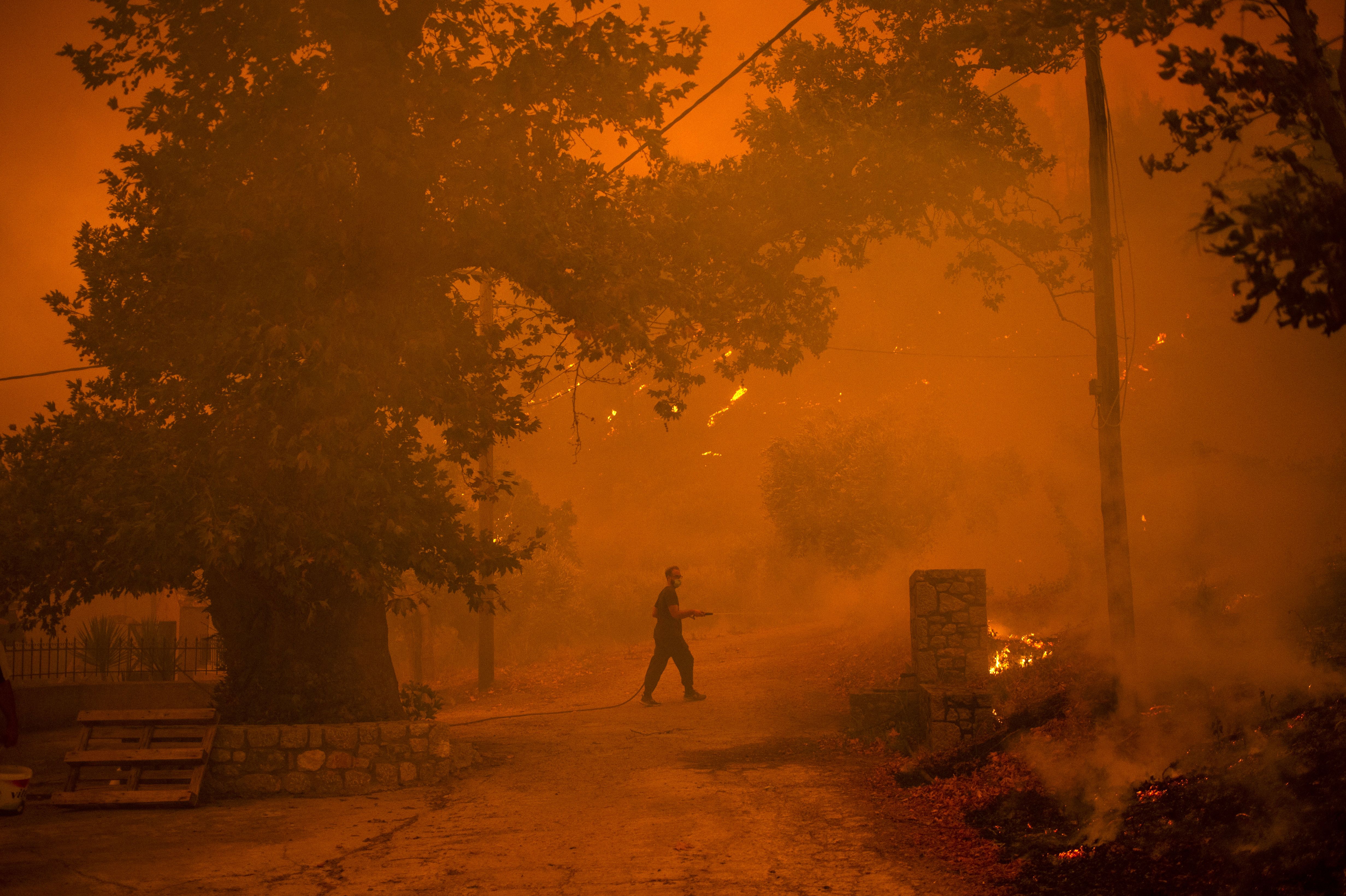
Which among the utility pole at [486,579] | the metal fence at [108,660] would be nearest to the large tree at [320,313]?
the utility pole at [486,579]

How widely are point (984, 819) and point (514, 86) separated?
856cm

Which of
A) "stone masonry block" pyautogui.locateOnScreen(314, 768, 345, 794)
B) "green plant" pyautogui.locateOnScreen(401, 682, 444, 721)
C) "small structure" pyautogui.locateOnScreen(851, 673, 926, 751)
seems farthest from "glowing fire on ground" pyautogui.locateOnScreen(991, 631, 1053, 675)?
"stone masonry block" pyautogui.locateOnScreen(314, 768, 345, 794)

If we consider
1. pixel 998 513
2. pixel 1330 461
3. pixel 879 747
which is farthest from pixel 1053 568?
pixel 879 747

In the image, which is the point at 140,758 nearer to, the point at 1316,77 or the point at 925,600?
the point at 925,600

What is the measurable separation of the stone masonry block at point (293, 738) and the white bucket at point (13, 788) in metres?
3.11

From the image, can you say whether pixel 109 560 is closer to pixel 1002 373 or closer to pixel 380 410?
pixel 380 410

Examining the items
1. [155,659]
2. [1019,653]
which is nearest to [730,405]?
[155,659]

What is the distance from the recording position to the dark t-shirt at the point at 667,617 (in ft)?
45.3

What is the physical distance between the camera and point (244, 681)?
9.73m

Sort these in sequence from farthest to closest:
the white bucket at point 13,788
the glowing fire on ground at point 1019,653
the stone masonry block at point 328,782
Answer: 1. the glowing fire on ground at point 1019,653
2. the stone masonry block at point 328,782
3. the white bucket at point 13,788

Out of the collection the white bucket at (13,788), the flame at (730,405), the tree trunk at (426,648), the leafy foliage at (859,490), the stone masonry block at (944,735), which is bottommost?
the tree trunk at (426,648)

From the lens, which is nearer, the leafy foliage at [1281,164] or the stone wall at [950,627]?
the leafy foliage at [1281,164]

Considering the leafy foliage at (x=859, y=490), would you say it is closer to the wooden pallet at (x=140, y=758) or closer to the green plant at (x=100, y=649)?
the green plant at (x=100, y=649)

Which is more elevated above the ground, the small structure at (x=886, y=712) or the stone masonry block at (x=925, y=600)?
the stone masonry block at (x=925, y=600)
